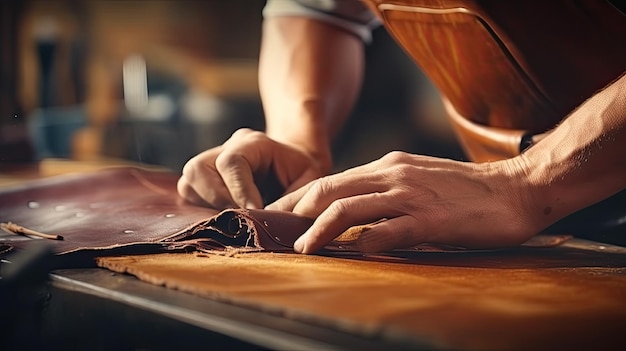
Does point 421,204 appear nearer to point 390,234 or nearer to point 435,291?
point 390,234

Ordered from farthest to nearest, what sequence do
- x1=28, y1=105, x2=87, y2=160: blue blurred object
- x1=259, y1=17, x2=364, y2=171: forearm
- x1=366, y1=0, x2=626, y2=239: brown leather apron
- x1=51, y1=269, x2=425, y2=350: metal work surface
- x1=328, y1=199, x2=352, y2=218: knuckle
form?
x1=28, y1=105, x2=87, y2=160: blue blurred object < x1=259, y1=17, x2=364, y2=171: forearm < x1=366, y1=0, x2=626, y2=239: brown leather apron < x1=328, y1=199, x2=352, y2=218: knuckle < x1=51, y1=269, x2=425, y2=350: metal work surface

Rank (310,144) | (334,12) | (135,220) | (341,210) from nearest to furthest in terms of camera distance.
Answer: (341,210) → (135,220) → (310,144) → (334,12)

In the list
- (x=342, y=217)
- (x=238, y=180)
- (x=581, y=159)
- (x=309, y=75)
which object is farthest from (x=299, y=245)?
(x=309, y=75)

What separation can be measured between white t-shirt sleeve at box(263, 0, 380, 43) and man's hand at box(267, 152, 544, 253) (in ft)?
1.39

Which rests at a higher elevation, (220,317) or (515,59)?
(515,59)

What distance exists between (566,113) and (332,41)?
1.29ft

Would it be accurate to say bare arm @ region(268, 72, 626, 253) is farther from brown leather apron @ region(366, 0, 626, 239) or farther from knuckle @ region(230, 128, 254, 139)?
knuckle @ region(230, 128, 254, 139)

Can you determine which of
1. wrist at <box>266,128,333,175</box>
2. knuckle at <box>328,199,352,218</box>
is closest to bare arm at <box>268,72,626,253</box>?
knuckle at <box>328,199,352,218</box>

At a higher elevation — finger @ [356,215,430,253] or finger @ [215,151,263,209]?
finger @ [215,151,263,209]

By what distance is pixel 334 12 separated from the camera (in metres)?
1.13

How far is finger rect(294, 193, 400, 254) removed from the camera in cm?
70

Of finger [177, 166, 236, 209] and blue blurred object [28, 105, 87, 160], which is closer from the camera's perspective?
finger [177, 166, 236, 209]

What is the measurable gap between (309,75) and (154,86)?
0.22 metres

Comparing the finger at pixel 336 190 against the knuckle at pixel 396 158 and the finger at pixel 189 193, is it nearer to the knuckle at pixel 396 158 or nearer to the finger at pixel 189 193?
the knuckle at pixel 396 158
